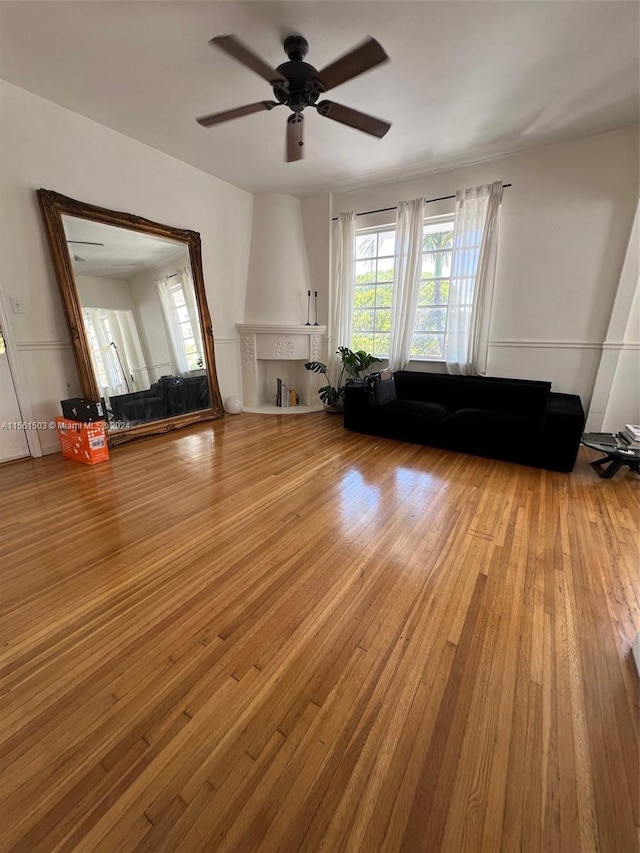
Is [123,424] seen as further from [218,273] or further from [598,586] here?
[598,586]

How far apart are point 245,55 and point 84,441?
294cm

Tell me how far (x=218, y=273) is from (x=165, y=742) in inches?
181

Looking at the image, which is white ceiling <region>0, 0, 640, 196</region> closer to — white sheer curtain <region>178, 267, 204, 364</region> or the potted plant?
white sheer curtain <region>178, 267, 204, 364</region>

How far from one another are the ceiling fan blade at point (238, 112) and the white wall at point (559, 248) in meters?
2.48

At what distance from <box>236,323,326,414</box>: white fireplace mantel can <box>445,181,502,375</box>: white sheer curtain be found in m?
1.86

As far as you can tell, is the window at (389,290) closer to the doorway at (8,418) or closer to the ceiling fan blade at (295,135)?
the ceiling fan blade at (295,135)

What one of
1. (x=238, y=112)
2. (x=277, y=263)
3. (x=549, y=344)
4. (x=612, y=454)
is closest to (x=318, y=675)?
(x=612, y=454)

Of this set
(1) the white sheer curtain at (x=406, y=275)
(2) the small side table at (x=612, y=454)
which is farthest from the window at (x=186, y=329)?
(2) the small side table at (x=612, y=454)

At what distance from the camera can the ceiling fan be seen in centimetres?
179

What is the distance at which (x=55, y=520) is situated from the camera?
2104 mm

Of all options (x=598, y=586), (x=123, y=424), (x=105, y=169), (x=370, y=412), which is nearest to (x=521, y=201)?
(x=370, y=412)

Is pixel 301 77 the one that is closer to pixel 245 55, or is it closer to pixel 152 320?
pixel 245 55

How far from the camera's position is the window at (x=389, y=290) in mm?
4051

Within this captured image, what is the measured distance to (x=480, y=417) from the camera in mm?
3221
